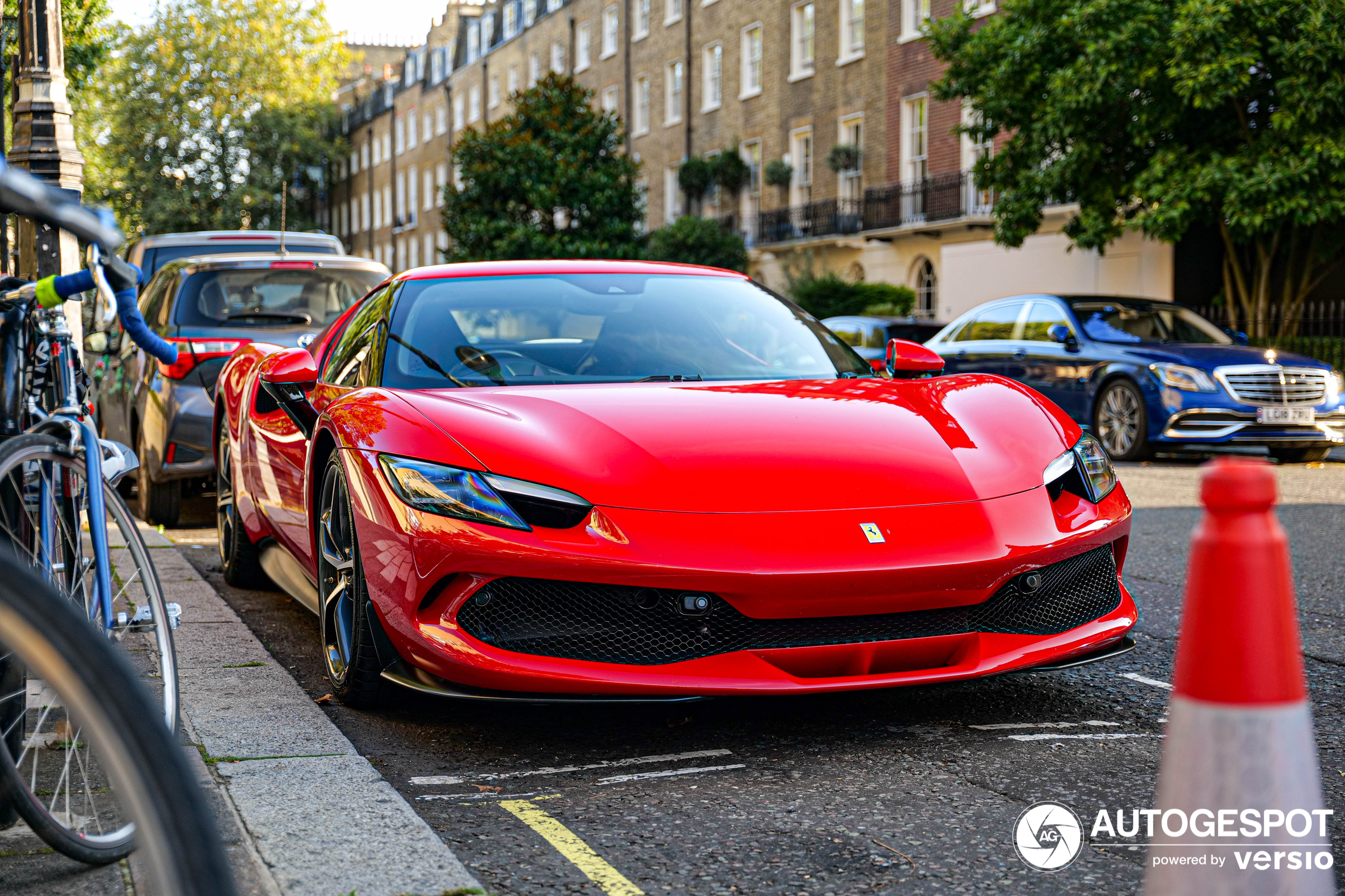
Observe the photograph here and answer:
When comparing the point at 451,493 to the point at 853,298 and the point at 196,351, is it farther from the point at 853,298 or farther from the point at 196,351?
the point at 853,298

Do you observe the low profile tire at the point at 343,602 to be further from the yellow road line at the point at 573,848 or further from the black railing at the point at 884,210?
the black railing at the point at 884,210

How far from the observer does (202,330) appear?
8727 millimetres

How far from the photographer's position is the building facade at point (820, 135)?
102 ft

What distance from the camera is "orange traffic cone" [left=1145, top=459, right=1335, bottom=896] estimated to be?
5.89 ft

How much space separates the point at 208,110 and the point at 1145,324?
56.7m

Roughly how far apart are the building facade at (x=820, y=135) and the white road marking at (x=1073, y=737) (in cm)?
1992

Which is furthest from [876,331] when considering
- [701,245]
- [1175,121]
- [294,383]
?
[701,245]

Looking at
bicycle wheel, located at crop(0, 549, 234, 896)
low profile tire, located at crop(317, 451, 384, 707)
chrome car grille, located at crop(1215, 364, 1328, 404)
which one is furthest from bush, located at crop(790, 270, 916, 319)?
bicycle wheel, located at crop(0, 549, 234, 896)

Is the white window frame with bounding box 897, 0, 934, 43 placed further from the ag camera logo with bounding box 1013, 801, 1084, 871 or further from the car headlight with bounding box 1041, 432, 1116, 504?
the ag camera logo with bounding box 1013, 801, 1084, 871

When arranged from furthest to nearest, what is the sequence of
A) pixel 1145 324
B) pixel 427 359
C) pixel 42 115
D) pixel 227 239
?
pixel 1145 324, pixel 227 239, pixel 42 115, pixel 427 359

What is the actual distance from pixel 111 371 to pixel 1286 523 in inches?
300

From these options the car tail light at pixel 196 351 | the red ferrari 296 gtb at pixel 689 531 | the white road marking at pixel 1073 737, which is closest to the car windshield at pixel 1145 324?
the car tail light at pixel 196 351

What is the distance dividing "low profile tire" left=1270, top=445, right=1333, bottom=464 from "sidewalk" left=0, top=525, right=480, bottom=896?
12.2 m

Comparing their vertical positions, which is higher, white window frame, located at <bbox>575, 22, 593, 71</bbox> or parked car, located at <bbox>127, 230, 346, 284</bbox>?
white window frame, located at <bbox>575, 22, 593, 71</bbox>
